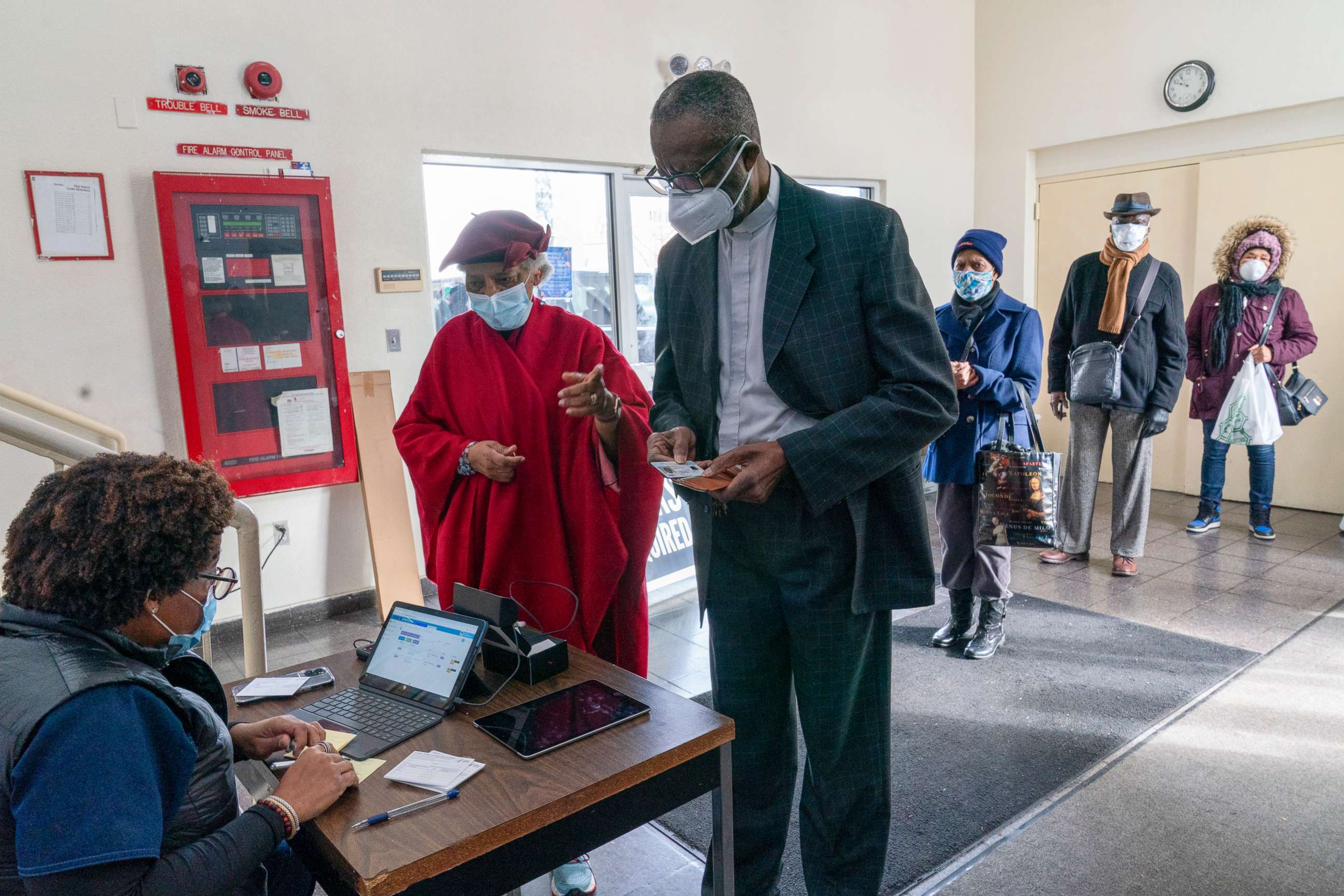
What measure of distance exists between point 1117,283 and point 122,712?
4311 mm

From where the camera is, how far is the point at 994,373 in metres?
3.17

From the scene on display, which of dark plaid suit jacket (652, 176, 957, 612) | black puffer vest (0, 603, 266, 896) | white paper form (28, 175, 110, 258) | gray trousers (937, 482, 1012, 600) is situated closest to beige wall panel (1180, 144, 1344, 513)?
gray trousers (937, 482, 1012, 600)

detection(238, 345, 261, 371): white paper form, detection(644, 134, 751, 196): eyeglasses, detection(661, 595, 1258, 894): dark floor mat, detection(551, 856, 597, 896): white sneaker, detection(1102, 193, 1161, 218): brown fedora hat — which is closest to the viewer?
detection(644, 134, 751, 196): eyeglasses

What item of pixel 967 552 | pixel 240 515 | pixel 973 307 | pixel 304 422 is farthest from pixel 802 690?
pixel 304 422

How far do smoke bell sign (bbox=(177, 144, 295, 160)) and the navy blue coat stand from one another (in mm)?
2818

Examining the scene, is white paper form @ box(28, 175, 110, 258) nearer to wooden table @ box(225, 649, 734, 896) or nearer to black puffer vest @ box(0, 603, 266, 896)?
wooden table @ box(225, 649, 734, 896)

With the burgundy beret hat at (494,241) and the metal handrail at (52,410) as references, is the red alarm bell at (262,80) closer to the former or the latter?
the metal handrail at (52,410)

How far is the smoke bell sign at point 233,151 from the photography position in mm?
3559

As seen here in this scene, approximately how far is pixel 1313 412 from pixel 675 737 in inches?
200

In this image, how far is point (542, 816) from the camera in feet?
3.85

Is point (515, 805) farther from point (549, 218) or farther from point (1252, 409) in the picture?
point (1252, 409)

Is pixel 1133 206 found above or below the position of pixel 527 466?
above

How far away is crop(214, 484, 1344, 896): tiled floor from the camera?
3.63 m

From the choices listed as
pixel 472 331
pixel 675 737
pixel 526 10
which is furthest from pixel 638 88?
pixel 675 737
